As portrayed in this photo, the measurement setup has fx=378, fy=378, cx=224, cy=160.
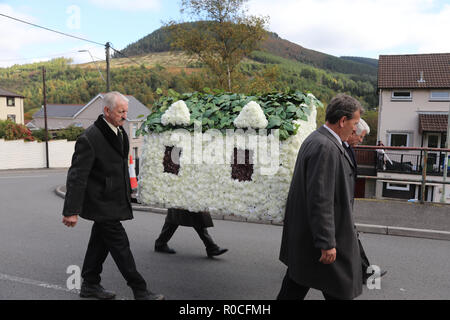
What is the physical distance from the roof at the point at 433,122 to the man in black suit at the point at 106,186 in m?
27.5

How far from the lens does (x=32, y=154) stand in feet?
96.0

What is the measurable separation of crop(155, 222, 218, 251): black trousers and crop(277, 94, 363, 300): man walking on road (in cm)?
232

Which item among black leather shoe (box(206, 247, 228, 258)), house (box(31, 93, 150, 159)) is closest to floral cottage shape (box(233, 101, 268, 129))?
black leather shoe (box(206, 247, 228, 258))

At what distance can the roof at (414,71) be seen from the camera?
28.1m

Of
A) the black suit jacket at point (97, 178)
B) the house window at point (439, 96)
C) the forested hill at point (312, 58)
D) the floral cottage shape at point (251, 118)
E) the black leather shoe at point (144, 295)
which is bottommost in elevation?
the black leather shoe at point (144, 295)

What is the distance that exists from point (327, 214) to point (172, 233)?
10.5 ft

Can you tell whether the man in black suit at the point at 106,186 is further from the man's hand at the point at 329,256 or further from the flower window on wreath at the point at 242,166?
the man's hand at the point at 329,256

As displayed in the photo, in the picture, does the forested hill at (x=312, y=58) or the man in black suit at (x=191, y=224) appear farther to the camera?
the forested hill at (x=312, y=58)

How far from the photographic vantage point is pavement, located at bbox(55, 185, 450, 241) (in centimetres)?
638

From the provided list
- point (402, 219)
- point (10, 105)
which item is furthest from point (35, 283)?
point (10, 105)

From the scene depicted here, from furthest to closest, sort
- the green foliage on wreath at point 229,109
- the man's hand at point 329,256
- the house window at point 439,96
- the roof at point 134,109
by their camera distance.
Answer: the roof at point 134,109
the house window at point 439,96
the green foliage on wreath at point 229,109
the man's hand at point 329,256

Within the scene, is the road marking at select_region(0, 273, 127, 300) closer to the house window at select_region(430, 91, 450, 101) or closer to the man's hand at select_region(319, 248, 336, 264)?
the man's hand at select_region(319, 248, 336, 264)

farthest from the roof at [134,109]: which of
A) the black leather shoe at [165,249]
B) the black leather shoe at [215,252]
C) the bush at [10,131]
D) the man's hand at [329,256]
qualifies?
the man's hand at [329,256]

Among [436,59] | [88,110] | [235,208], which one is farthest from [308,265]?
[88,110]
